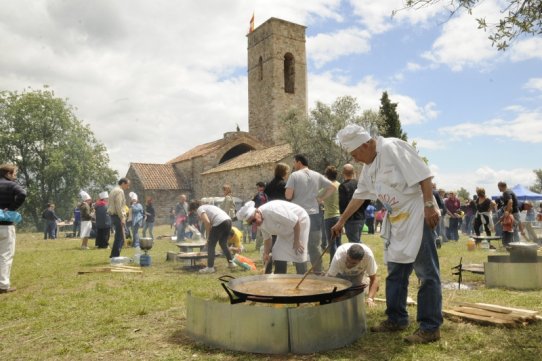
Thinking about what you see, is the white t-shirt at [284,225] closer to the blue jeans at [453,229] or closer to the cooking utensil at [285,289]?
the cooking utensil at [285,289]

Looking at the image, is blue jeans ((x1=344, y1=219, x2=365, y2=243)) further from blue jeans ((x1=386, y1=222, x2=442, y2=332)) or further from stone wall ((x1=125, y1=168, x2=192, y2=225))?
stone wall ((x1=125, y1=168, x2=192, y2=225))

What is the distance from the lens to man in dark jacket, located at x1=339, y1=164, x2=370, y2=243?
6.24 metres

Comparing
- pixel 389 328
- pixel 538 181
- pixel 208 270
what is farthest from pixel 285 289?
pixel 538 181

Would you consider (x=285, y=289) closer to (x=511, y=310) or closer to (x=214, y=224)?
(x=511, y=310)

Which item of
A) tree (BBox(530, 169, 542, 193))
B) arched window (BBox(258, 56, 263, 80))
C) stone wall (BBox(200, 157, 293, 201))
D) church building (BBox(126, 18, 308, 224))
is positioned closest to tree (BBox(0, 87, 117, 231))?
church building (BBox(126, 18, 308, 224))

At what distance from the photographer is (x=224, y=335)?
11.5 ft

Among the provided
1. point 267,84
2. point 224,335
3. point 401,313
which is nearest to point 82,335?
point 224,335

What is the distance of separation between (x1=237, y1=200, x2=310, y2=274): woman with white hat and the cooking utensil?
2.36ft

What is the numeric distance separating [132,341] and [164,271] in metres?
4.36

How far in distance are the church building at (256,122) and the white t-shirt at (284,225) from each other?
1040 inches

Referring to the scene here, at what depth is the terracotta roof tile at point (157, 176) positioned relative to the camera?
1319 inches

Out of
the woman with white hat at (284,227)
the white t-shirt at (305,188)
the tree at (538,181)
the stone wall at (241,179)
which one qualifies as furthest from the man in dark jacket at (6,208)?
the tree at (538,181)

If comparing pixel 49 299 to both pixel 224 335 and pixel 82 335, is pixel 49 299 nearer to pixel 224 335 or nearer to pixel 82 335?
pixel 82 335

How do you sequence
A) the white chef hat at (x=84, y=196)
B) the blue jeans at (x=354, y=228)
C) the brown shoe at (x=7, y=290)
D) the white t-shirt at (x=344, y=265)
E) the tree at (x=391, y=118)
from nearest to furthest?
1. the white t-shirt at (x=344, y=265)
2. the brown shoe at (x=7, y=290)
3. the blue jeans at (x=354, y=228)
4. the white chef hat at (x=84, y=196)
5. the tree at (x=391, y=118)
